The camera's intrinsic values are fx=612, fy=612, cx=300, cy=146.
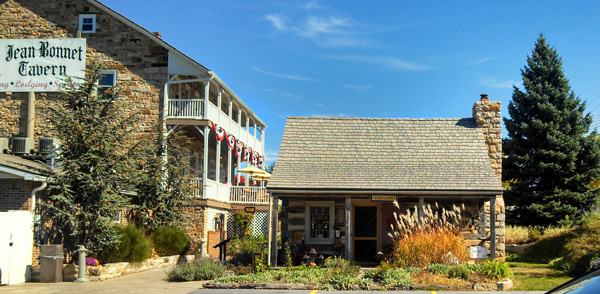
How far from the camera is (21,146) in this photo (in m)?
21.9

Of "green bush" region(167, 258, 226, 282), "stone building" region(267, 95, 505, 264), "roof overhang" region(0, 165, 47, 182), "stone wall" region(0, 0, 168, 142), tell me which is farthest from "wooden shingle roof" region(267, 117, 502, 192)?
"stone wall" region(0, 0, 168, 142)

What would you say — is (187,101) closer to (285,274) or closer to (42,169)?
(42,169)

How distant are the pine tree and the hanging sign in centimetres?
1948

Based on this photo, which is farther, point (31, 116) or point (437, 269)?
point (31, 116)

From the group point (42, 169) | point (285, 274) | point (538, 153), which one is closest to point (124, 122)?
point (42, 169)

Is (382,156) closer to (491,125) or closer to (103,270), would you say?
(491,125)

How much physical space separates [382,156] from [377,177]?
4.76 ft

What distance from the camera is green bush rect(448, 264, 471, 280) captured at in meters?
13.8

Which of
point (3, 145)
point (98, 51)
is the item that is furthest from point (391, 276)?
point (98, 51)

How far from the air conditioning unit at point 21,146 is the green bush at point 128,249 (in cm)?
679

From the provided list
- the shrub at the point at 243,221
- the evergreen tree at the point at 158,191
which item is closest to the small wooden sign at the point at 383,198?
the evergreen tree at the point at 158,191

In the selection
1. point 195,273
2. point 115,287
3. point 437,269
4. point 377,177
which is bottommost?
point 115,287

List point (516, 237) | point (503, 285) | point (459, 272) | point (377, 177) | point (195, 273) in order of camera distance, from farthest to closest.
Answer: point (516, 237)
point (377, 177)
point (195, 273)
point (459, 272)
point (503, 285)

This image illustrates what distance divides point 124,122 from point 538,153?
1832 cm
